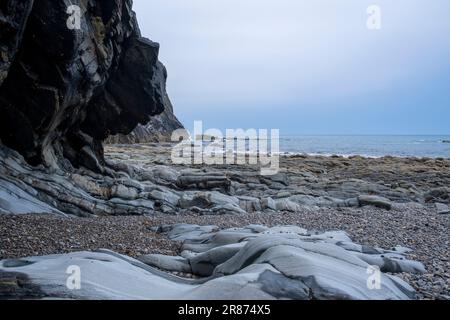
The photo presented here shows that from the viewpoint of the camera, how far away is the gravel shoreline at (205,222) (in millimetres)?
7246

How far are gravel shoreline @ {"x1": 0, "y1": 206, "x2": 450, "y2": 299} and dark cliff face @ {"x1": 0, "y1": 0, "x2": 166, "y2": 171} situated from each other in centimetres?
607

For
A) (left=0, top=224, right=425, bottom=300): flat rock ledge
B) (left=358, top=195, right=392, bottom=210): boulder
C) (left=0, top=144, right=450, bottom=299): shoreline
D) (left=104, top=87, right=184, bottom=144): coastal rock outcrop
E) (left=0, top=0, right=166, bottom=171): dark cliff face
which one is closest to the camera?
(left=0, top=224, right=425, bottom=300): flat rock ledge

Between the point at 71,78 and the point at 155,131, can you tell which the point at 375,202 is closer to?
the point at 71,78

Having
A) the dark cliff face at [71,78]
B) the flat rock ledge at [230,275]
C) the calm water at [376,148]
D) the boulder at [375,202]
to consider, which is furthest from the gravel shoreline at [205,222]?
the calm water at [376,148]

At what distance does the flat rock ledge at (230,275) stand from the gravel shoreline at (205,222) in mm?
675

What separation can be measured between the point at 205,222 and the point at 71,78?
826 cm

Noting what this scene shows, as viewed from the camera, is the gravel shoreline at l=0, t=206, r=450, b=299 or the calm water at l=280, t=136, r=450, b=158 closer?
the gravel shoreline at l=0, t=206, r=450, b=299

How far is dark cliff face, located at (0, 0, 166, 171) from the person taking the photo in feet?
47.1

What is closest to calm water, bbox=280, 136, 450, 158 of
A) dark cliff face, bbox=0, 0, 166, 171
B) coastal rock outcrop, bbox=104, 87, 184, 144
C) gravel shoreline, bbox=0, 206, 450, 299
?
coastal rock outcrop, bbox=104, 87, 184, 144

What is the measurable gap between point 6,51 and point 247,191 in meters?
14.1

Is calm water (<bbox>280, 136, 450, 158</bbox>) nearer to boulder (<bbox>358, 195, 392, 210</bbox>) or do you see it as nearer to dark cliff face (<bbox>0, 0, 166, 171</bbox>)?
boulder (<bbox>358, 195, 392, 210</bbox>)

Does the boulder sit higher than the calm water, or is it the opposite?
the calm water

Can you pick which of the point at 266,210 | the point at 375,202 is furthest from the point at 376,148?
the point at 266,210
